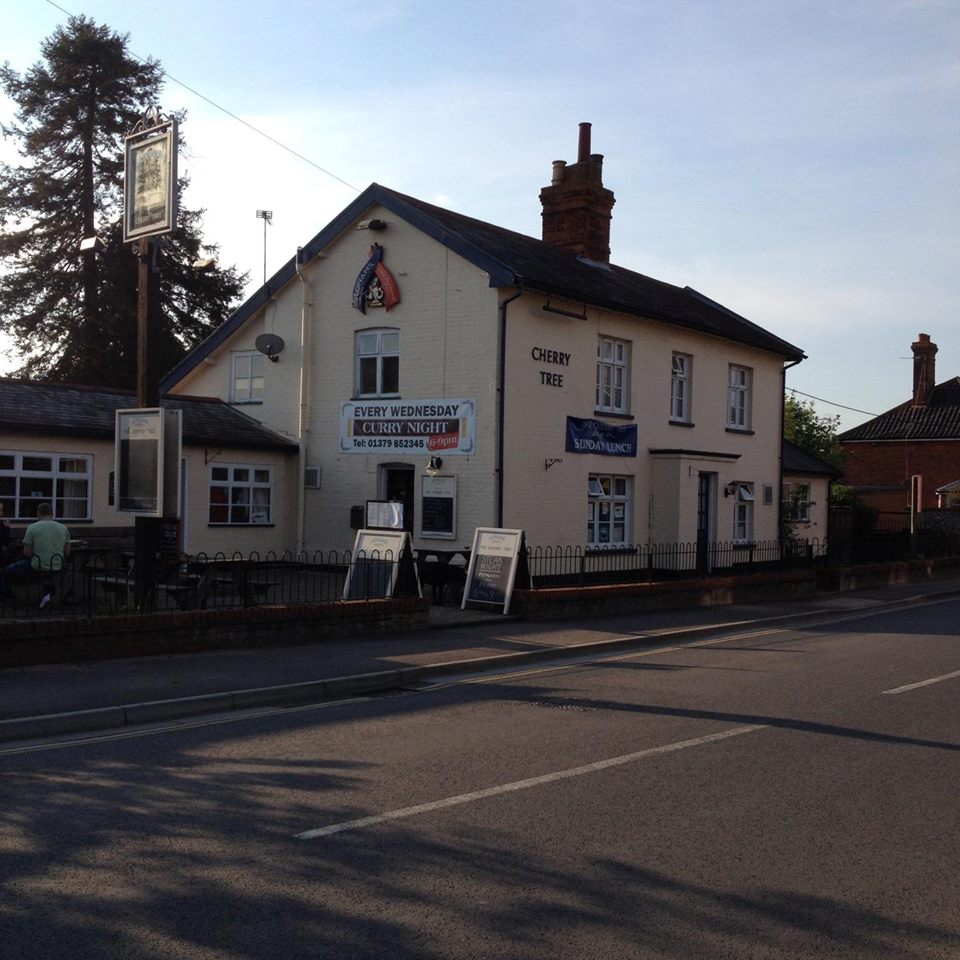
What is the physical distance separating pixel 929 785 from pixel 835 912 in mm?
2680

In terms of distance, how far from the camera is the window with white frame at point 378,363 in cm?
2302

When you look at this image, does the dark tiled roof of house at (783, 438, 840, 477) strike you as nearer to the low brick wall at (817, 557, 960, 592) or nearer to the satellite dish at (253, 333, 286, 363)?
the low brick wall at (817, 557, 960, 592)

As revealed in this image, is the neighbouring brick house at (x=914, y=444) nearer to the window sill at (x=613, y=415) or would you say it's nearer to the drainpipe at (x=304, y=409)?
the window sill at (x=613, y=415)

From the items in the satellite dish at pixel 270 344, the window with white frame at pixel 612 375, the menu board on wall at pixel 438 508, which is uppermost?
the satellite dish at pixel 270 344

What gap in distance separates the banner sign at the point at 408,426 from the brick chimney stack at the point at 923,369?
133ft

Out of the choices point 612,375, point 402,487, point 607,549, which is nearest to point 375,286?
point 402,487

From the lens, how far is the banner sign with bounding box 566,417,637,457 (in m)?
22.7

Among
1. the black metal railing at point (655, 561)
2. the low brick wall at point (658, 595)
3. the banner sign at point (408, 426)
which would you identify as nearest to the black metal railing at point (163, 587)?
the low brick wall at point (658, 595)

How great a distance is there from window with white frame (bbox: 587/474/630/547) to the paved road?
1307cm

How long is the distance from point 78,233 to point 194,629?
33781 millimetres

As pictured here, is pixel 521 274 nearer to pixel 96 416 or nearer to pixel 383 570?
pixel 383 570

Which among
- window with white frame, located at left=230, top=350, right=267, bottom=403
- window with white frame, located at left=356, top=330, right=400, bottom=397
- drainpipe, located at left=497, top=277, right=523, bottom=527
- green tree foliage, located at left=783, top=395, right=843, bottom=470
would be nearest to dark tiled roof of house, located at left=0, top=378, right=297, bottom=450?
window with white frame, located at left=230, top=350, right=267, bottom=403

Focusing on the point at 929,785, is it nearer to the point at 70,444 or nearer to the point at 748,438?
the point at 70,444

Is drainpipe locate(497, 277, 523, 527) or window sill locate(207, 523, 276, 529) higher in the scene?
drainpipe locate(497, 277, 523, 527)
